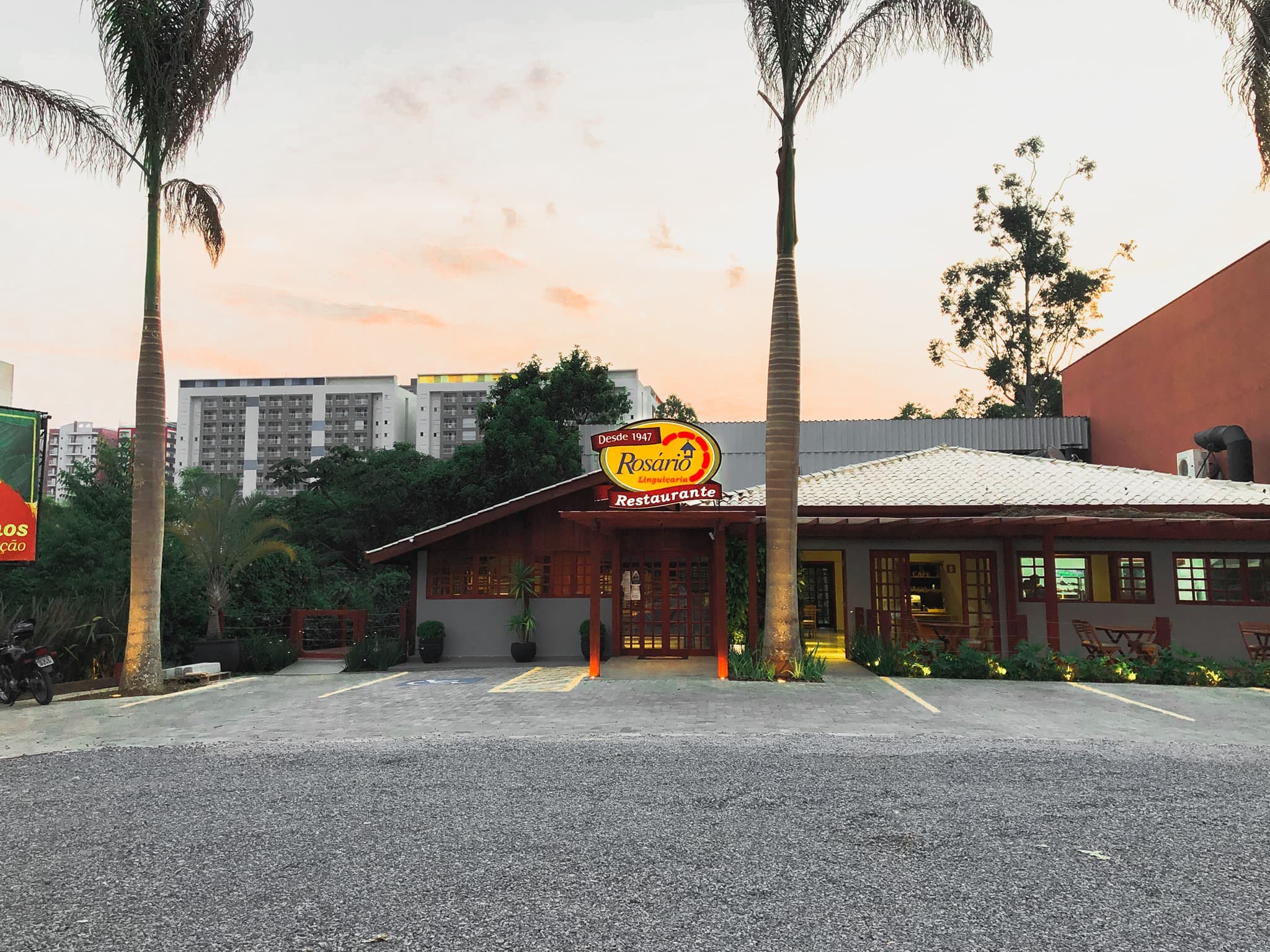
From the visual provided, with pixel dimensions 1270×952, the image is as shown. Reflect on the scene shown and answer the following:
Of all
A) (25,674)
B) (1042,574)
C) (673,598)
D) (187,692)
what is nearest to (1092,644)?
(1042,574)

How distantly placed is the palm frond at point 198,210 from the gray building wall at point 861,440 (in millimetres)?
19584

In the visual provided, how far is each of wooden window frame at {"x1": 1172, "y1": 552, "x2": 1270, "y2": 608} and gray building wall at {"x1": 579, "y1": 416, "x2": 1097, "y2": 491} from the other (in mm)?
14461

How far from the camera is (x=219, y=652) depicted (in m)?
17.5

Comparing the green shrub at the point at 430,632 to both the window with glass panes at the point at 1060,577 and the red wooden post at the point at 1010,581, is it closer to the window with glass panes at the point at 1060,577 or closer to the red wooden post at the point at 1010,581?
the red wooden post at the point at 1010,581

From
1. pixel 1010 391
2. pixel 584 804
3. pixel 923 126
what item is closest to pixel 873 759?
pixel 584 804

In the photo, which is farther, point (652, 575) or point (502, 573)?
point (502, 573)

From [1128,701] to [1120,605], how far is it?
5.75 metres

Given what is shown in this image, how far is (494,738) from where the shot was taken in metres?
8.70

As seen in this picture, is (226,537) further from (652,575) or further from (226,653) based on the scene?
(652,575)

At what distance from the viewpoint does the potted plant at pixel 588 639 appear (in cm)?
1689

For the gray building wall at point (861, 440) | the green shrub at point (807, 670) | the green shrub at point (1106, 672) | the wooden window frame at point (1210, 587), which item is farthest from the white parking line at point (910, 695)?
the gray building wall at point (861, 440)

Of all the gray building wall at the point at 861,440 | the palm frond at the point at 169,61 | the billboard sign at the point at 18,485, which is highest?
the palm frond at the point at 169,61

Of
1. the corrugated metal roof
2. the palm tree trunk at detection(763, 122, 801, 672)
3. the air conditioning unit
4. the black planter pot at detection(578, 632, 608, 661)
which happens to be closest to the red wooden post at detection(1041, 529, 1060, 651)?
the corrugated metal roof

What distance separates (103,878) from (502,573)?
13.8 m
